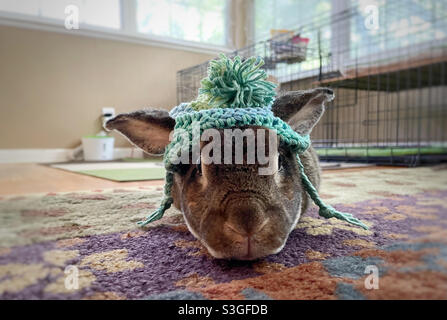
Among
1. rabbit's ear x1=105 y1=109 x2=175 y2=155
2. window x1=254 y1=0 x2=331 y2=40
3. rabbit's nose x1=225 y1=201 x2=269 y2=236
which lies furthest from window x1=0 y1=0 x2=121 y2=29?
window x1=254 y1=0 x2=331 y2=40

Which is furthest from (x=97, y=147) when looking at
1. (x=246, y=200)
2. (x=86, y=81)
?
(x=246, y=200)

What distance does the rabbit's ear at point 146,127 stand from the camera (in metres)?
0.60

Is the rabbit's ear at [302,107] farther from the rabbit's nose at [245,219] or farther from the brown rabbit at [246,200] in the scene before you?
the rabbit's nose at [245,219]

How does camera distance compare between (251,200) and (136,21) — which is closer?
(251,200)

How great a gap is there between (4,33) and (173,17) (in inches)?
32.7

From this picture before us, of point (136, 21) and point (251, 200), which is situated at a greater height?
point (136, 21)

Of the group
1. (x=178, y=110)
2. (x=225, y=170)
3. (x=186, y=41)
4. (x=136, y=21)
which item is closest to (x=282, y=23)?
(x=186, y=41)

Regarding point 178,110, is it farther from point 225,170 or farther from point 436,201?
point 436,201

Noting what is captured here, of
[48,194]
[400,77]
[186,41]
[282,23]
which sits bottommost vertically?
[48,194]

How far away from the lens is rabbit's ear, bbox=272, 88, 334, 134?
55 cm

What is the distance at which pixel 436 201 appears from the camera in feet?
0.77

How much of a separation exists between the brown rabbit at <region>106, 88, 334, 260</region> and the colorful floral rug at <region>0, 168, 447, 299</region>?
0.15 ft
